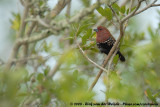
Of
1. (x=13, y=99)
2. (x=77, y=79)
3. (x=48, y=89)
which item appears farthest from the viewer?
(x=48, y=89)

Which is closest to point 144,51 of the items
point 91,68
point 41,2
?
point 41,2

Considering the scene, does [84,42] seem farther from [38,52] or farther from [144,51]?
[38,52]

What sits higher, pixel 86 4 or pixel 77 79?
pixel 77 79

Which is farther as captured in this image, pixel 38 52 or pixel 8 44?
pixel 8 44

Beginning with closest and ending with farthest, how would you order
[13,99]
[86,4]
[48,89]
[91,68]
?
[13,99] < [48,89] < [91,68] < [86,4]

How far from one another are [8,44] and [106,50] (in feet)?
13.4

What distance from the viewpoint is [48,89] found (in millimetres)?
1818

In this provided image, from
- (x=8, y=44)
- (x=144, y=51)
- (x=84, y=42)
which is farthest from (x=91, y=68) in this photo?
(x=8, y=44)

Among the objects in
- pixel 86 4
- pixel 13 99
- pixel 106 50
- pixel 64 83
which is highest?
pixel 13 99

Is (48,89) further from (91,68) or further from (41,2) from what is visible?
(91,68)

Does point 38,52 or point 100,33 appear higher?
point 38,52

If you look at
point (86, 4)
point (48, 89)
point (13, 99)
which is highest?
point (13, 99)

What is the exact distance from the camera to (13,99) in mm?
1183

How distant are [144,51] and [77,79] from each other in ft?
1.34
